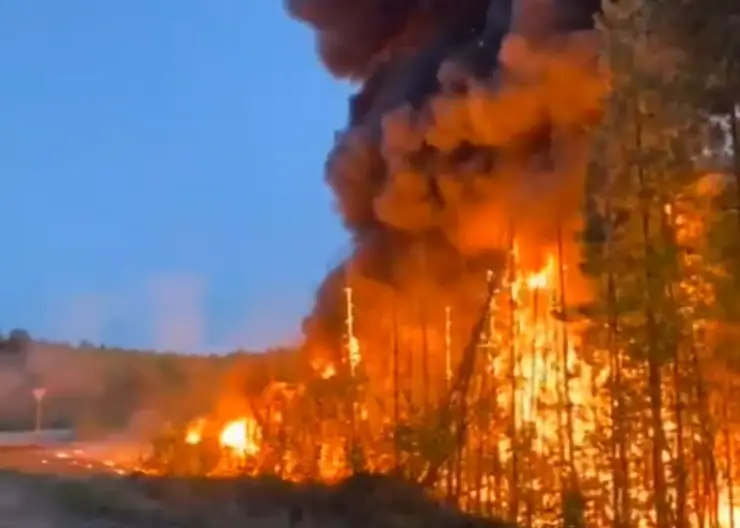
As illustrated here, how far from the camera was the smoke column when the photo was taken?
57.0ft

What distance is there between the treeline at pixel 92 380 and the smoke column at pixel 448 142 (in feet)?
41.3

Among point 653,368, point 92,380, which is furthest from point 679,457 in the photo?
point 92,380

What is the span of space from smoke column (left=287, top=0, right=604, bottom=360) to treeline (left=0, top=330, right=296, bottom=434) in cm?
1258

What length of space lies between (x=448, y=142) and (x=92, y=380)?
104 feet

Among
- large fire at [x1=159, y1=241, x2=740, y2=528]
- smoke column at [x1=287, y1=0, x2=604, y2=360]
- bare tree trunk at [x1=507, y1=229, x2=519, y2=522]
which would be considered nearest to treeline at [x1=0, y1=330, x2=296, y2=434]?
smoke column at [x1=287, y1=0, x2=604, y2=360]

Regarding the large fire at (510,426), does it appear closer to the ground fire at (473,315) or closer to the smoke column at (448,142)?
the ground fire at (473,315)

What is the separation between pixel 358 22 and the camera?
79.0 feet

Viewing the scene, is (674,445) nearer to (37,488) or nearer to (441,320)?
(37,488)

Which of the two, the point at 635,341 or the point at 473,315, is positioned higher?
the point at 473,315

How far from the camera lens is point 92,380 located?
157 feet

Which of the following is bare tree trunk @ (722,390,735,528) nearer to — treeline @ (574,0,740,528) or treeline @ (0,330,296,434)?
treeline @ (574,0,740,528)

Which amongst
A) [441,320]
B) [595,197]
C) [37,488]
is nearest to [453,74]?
[441,320]

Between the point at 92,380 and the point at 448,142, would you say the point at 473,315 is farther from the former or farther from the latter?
the point at 92,380

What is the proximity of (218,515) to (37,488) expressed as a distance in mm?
1721
